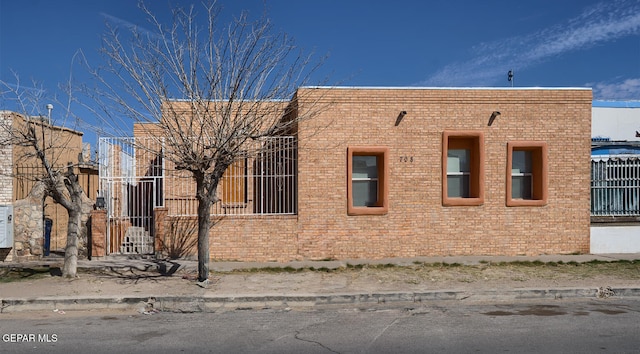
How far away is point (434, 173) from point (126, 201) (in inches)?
308

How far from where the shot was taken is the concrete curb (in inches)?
308

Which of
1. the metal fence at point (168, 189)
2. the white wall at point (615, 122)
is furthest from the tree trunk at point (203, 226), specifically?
the white wall at point (615, 122)

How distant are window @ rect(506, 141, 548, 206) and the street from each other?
425 cm

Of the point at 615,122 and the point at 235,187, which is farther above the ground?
the point at 615,122

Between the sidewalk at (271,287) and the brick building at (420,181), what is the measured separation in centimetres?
93

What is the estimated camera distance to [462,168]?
1234 cm

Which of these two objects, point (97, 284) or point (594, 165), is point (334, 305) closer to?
point (97, 284)

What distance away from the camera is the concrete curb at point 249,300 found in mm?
7828

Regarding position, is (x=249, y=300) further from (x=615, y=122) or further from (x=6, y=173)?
(x=615, y=122)

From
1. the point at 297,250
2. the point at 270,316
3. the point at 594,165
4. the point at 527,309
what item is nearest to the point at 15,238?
the point at 297,250

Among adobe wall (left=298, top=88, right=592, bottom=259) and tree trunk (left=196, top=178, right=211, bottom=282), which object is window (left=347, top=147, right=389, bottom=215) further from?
tree trunk (left=196, top=178, right=211, bottom=282)

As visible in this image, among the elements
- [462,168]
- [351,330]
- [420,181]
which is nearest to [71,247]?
[351,330]

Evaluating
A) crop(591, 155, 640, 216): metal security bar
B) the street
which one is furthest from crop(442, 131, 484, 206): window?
the street

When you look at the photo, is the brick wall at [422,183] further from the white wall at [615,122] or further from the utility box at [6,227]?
the utility box at [6,227]
